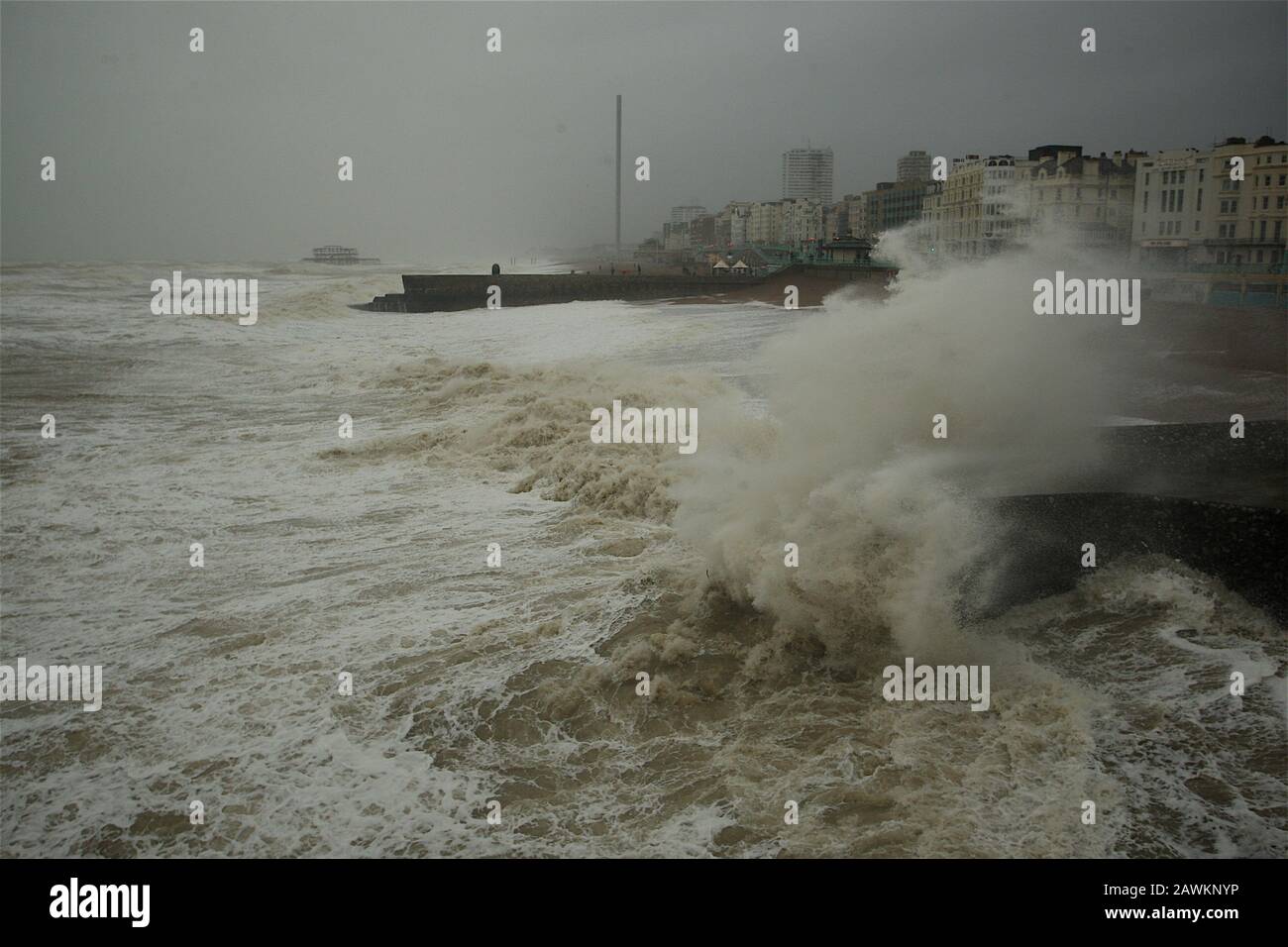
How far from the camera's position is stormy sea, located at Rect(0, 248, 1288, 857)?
15.9ft

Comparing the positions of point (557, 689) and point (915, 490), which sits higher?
point (915, 490)

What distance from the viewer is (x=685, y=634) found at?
710 cm

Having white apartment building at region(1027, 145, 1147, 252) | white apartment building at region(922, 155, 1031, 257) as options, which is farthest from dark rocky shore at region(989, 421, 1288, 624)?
white apartment building at region(922, 155, 1031, 257)

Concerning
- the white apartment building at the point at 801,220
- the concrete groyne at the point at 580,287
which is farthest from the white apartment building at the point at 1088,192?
the white apartment building at the point at 801,220

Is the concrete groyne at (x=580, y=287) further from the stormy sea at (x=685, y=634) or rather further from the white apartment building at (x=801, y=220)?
the white apartment building at (x=801, y=220)

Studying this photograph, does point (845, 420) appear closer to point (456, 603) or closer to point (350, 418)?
point (456, 603)

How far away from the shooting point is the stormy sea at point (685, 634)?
485cm

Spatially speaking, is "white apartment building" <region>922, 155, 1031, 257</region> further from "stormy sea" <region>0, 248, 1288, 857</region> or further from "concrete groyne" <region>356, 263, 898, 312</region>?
"stormy sea" <region>0, 248, 1288, 857</region>

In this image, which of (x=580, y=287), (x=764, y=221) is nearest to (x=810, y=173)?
(x=764, y=221)

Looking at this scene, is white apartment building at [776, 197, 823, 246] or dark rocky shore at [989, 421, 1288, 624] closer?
dark rocky shore at [989, 421, 1288, 624]

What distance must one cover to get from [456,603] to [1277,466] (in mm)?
7624

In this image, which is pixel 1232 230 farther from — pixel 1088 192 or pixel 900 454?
pixel 900 454

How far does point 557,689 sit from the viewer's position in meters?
6.28
